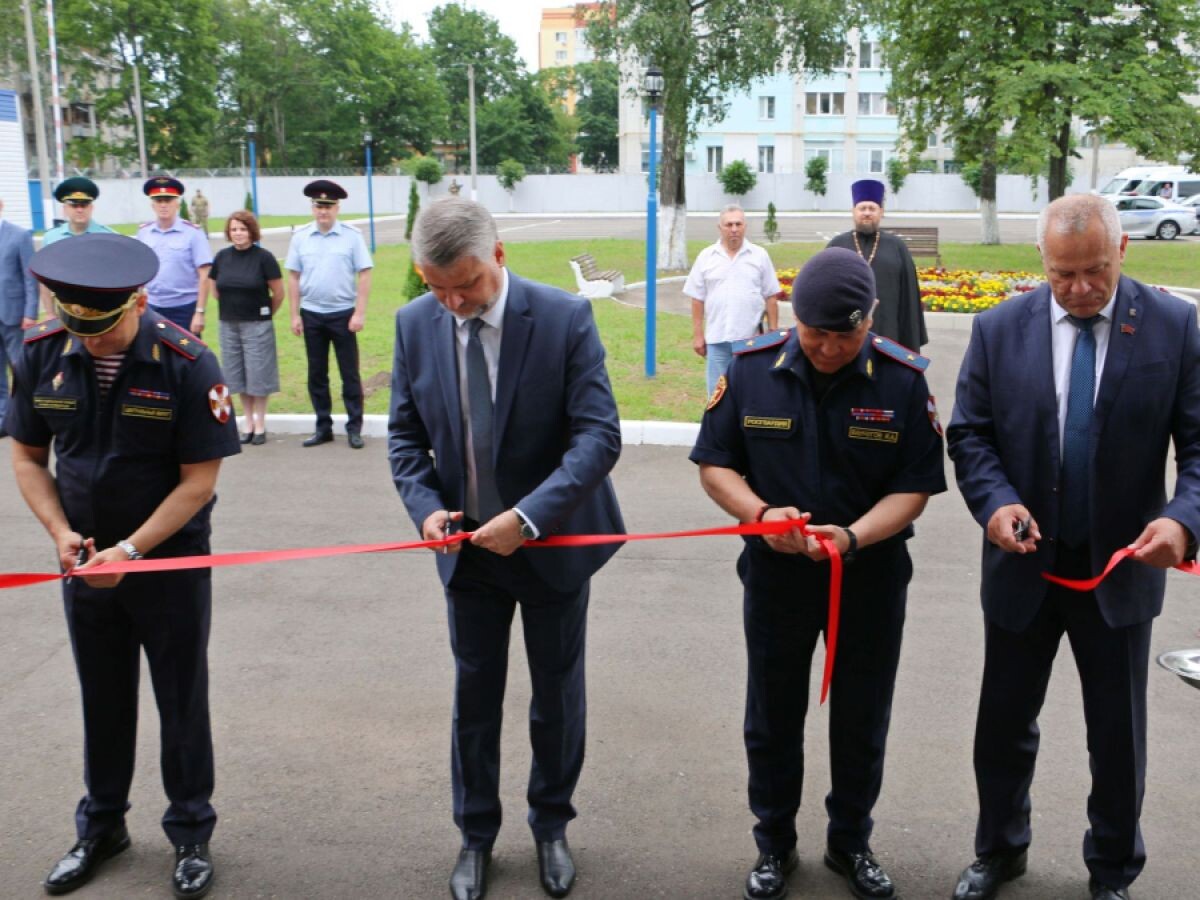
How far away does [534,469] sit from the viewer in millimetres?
3670

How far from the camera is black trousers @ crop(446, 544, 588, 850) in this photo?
3715 millimetres

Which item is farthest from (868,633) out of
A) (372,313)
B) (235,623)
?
(372,313)

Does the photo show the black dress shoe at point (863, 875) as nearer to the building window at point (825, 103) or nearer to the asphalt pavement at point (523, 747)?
the asphalt pavement at point (523, 747)

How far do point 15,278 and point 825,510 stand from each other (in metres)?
9.17

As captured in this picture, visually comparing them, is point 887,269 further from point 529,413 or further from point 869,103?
point 869,103

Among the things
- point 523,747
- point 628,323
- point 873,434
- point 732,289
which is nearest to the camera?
point 873,434

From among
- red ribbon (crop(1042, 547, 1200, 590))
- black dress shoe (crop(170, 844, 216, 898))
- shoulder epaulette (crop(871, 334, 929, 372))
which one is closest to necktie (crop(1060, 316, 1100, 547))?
red ribbon (crop(1042, 547, 1200, 590))

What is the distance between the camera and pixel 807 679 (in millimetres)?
3727

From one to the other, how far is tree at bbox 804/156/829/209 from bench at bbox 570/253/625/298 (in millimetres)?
44076

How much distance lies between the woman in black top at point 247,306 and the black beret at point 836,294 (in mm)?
7497

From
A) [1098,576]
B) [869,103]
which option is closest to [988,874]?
[1098,576]

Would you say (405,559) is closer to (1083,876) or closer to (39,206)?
(1083,876)

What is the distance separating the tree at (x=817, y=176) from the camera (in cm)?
6388

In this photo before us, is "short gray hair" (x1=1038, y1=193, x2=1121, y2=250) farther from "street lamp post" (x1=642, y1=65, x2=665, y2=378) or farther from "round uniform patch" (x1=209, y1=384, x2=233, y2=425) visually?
"street lamp post" (x1=642, y1=65, x2=665, y2=378)
